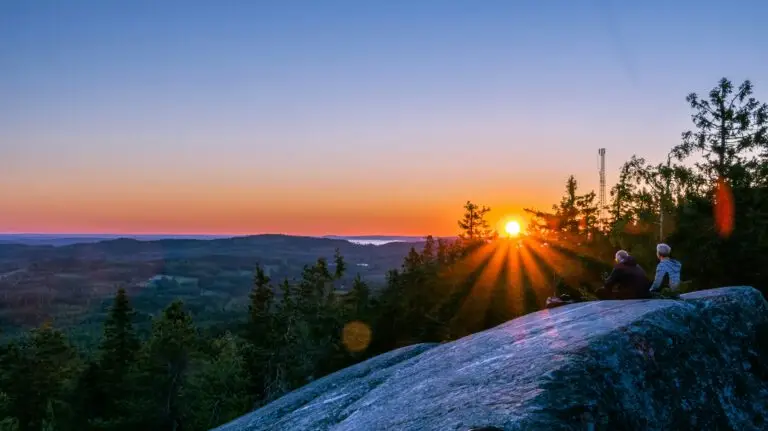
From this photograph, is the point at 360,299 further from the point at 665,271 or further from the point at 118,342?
the point at 665,271

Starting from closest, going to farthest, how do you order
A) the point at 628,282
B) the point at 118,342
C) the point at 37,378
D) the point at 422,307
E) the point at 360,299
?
the point at 628,282
the point at 422,307
the point at 37,378
the point at 118,342
the point at 360,299

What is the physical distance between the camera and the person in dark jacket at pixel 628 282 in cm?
1099

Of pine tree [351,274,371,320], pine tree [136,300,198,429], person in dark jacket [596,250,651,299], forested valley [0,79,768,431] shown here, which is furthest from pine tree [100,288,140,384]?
person in dark jacket [596,250,651,299]

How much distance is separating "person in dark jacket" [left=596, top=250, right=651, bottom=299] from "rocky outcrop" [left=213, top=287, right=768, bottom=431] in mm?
1056

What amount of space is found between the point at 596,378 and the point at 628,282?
5.50 metres

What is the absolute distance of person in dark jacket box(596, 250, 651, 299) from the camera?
1099cm

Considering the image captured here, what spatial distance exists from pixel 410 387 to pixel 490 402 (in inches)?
114

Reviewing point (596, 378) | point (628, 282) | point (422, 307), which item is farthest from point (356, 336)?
point (596, 378)

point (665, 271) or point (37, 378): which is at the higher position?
point (665, 271)

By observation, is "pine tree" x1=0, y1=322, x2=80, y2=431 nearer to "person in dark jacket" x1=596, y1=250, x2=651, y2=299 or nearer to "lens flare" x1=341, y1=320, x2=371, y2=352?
"lens flare" x1=341, y1=320, x2=371, y2=352

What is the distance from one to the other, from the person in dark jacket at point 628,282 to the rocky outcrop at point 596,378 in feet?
3.47

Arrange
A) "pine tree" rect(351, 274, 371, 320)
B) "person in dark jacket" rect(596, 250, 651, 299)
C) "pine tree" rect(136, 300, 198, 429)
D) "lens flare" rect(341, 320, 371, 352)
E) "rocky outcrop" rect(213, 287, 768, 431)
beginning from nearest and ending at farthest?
"rocky outcrop" rect(213, 287, 768, 431) < "person in dark jacket" rect(596, 250, 651, 299) < "pine tree" rect(136, 300, 198, 429) < "lens flare" rect(341, 320, 371, 352) < "pine tree" rect(351, 274, 371, 320)

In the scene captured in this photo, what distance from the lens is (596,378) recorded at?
20.6 ft

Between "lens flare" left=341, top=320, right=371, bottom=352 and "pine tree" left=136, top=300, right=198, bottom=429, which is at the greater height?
"lens flare" left=341, top=320, right=371, bottom=352
